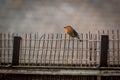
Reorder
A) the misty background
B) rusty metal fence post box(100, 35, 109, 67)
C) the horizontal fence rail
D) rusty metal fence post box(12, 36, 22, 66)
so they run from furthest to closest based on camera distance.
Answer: the misty background, rusty metal fence post box(12, 36, 22, 66), the horizontal fence rail, rusty metal fence post box(100, 35, 109, 67)

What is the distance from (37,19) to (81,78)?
260cm

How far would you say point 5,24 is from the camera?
8344 millimetres

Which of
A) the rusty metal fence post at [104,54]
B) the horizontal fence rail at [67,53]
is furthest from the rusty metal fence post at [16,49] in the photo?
the rusty metal fence post at [104,54]

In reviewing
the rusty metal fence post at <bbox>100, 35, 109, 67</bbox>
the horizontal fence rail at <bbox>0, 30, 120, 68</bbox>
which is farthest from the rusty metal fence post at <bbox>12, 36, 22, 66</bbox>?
the rusty metal fence post at <bbox>100, 35, 109, 67</bbox>

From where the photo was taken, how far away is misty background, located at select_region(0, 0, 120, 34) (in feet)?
26.2

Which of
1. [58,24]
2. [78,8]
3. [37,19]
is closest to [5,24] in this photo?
[37,19]

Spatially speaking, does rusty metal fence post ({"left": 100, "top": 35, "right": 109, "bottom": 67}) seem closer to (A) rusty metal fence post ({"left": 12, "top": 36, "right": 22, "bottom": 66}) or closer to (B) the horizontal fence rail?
(B) the horizontal fence rail

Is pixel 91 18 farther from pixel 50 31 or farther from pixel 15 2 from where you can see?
pixel 15 2

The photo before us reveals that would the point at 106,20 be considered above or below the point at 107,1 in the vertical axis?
below

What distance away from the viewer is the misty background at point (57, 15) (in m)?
7.98

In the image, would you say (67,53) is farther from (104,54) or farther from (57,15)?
(104,54)

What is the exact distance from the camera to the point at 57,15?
8.19 metres

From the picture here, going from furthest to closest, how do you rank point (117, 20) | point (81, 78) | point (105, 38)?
1. point (117, 20)
2. point (81, 78)
3. point (105, 38)

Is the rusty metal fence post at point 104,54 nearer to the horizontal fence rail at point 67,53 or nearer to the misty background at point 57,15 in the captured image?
the horizontal fence rail at point 67,53
